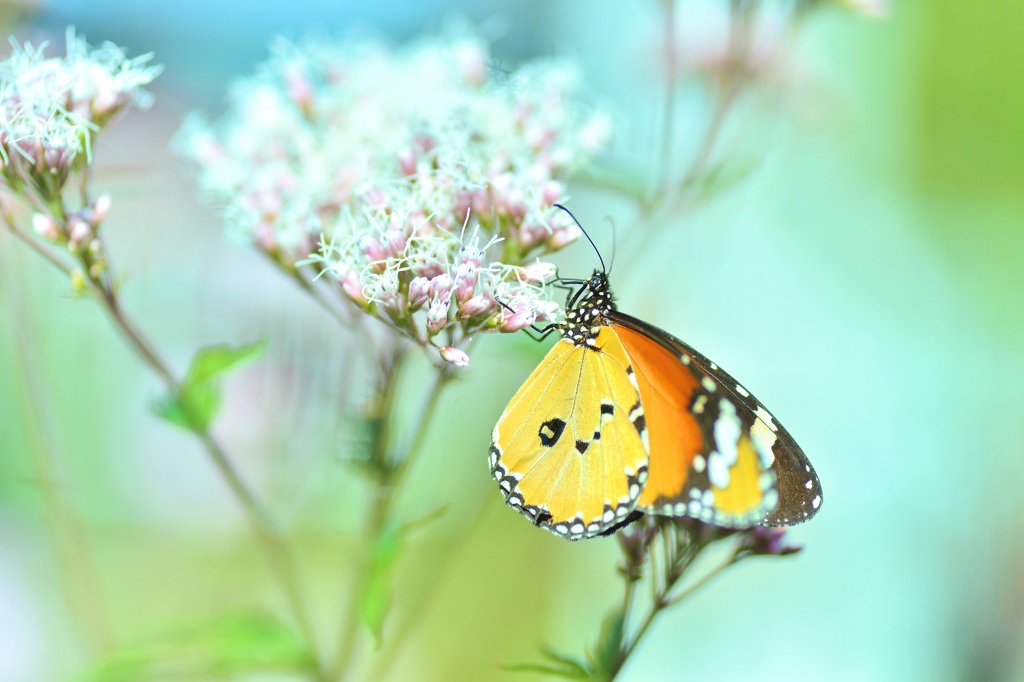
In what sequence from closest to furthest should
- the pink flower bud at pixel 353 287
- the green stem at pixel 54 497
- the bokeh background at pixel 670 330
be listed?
the pink flower bud at pixel 353 287, the green stem at pixel 54 497, the bokeh background at pixel 670 330

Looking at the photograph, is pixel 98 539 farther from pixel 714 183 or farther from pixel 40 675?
pixel 714 183

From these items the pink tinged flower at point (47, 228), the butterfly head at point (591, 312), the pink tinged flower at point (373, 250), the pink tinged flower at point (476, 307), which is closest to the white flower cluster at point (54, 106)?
the pink tinged flower at point (47, 228)

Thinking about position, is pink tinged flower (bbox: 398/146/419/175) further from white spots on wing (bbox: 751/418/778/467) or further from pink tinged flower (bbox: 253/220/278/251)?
white spots on wing (bbox: 751/418/778/467)

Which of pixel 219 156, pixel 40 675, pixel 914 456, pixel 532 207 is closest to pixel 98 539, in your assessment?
pixel 40 675

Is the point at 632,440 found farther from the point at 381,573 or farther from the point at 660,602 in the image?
the point at 381,573

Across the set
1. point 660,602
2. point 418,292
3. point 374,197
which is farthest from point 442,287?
point 660,602

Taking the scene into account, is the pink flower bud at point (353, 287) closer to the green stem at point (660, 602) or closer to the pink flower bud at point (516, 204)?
the pink flower bud at point (516, 204)

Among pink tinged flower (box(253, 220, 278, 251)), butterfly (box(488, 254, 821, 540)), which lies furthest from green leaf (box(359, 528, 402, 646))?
pink tinged flower (box(253, 220, 278, 251))
